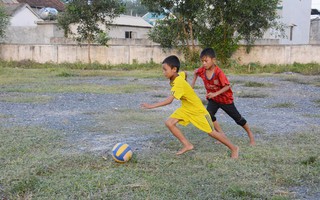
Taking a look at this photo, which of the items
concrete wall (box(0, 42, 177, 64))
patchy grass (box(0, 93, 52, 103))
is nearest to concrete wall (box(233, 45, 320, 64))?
concrete wall (box(0, 42, 177, 64))

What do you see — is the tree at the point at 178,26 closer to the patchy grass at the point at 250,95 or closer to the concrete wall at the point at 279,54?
the concrete wall at the point at 279,54

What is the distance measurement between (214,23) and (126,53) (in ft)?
19.4

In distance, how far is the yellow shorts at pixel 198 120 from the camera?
568cm

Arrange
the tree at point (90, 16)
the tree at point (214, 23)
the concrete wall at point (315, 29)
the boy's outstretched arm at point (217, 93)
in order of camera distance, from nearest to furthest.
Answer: the boy's outstretched arm at point (217, 93)
the tree at point (214, 23)
the tree at point (90, 16)
the concrete wall at point (315, 29)

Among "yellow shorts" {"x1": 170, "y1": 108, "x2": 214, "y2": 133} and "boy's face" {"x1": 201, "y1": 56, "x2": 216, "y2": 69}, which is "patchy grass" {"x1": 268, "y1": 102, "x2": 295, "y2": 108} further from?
"yellow shorts" {"x1": 170, "y1": 108, "x2": 214, "y2": 133}

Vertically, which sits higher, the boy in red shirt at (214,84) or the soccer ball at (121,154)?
the boy in red shirt at (214,84)

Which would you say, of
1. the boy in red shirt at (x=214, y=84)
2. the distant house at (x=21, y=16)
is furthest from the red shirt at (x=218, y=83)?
the distant house at (x=21, y=16)

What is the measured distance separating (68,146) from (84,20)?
20045 mm

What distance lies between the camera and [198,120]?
5.71m

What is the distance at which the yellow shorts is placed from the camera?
223 inches

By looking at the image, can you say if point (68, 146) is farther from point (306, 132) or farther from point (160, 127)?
point (306, 132)

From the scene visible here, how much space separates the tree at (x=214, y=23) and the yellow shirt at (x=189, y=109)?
18.0 meters

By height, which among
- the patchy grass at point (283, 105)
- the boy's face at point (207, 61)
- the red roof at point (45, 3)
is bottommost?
the patchy grass at point (283, 105)

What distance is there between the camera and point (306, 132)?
7.34m
